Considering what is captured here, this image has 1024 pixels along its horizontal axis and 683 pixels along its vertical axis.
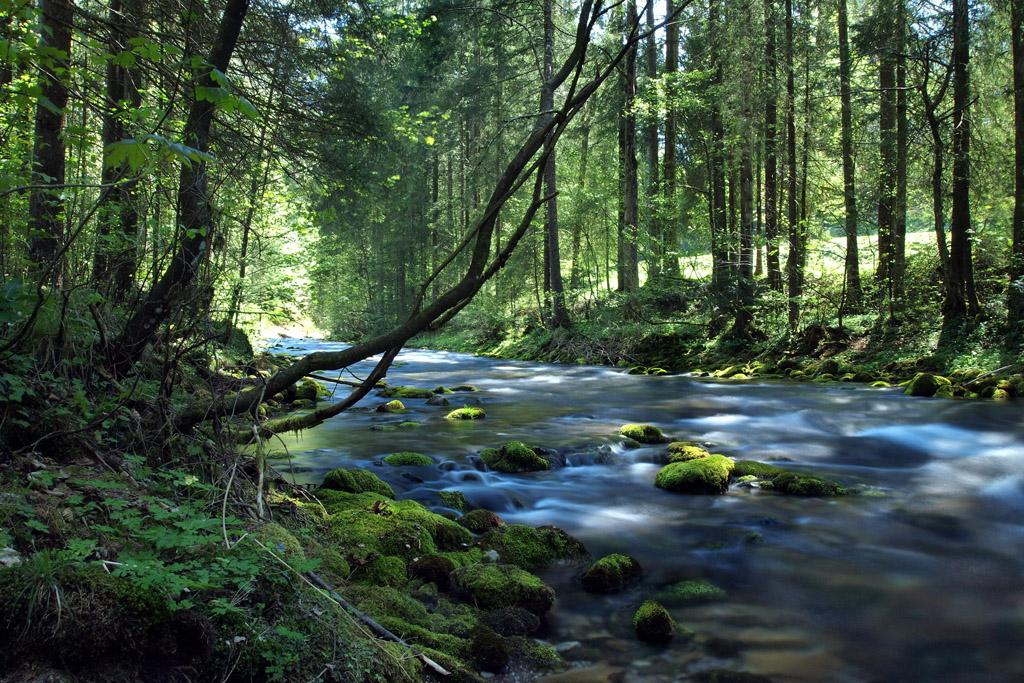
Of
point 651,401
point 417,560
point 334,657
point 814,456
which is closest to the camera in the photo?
point 334,657

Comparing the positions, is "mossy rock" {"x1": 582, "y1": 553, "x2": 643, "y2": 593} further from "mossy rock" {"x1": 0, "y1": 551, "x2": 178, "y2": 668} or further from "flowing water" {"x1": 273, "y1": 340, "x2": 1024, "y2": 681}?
"mossy rock" {"x1": 0, "y1": 551, "x2": 178, "y2": 668}

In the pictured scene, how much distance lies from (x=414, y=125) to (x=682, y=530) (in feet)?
20.7

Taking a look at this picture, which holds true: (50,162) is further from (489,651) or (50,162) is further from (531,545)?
(489,651)

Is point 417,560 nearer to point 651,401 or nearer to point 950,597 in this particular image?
point 950,597

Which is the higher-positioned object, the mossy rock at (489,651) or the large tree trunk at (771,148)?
the large tree trunk at (771,148)

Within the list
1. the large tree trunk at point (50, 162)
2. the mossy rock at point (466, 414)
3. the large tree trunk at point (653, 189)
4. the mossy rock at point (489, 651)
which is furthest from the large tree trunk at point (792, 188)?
the large tree trunk at point (50, 162)

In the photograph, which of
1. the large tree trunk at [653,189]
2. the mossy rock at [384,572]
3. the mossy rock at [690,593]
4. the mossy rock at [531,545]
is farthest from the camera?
the large tree trunk at [653,189]

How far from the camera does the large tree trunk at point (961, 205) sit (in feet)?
44.1

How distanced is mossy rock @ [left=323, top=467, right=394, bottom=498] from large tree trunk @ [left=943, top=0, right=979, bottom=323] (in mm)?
13353

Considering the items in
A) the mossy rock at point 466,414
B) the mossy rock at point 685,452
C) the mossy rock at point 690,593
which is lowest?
the mossy rock at point 690,593

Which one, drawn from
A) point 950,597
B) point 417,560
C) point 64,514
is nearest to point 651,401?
point 950,597

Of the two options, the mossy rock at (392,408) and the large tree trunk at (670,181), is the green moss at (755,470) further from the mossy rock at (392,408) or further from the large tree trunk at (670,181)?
the large tree trunk at (670,181)

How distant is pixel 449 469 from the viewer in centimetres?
727

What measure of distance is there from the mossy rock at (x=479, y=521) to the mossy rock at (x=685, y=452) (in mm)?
2969
